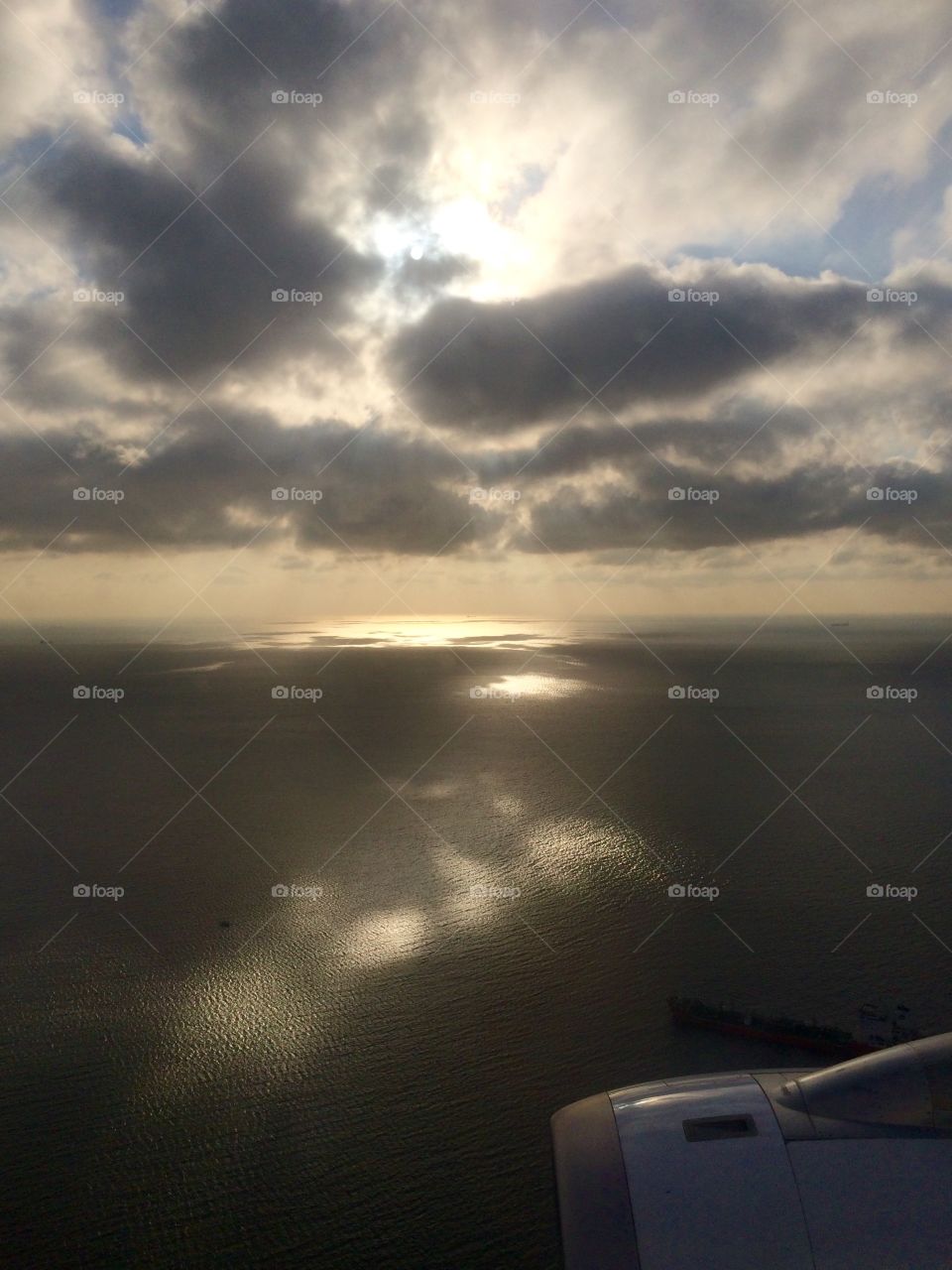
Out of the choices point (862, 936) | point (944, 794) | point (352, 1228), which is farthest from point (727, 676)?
point (352, 1228)

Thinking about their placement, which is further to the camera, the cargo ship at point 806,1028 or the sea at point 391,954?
the cargo ship at point 806,1028

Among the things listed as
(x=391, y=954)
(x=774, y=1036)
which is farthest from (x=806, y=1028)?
(x=391, y=954)

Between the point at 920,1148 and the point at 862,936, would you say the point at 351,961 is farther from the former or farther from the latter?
the point at 920,1148

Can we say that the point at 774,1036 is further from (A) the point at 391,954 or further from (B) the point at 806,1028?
(A) the point at 391,954

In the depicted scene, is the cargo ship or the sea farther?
the cargo ship
